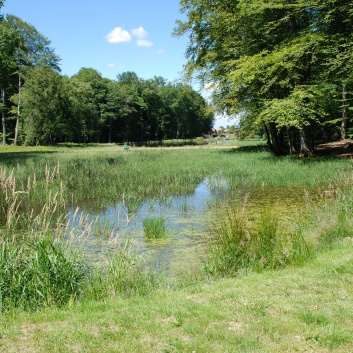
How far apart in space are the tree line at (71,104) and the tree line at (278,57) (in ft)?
12.2

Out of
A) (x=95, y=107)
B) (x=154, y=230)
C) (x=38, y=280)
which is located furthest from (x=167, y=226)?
(x=95, y=107)

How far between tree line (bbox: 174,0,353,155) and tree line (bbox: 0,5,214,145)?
3713 mm

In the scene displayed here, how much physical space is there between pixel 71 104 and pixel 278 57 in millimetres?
36962

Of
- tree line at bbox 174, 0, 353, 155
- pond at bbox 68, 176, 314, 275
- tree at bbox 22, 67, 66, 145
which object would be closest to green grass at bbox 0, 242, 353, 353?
pond at bbox 68, 176, 314, 275

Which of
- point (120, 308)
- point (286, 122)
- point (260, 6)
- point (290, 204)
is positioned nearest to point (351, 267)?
point (120, 308)

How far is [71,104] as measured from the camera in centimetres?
4966

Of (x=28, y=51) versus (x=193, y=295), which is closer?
(x=193, y=295)

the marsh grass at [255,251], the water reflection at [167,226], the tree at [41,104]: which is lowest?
the water reflection at [167,226]

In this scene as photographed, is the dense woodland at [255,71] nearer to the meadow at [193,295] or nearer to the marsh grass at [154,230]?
the marsh grass at [154,230]

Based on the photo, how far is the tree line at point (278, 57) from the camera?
18.4m

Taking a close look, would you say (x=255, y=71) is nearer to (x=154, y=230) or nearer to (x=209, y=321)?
(x=154, y=230)

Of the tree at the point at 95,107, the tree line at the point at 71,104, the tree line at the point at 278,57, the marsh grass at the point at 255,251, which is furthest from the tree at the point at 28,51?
the marsh grass at the point at 255,251

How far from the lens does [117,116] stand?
71.8 m

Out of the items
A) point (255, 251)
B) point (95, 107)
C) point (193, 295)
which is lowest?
point (193, 295)
